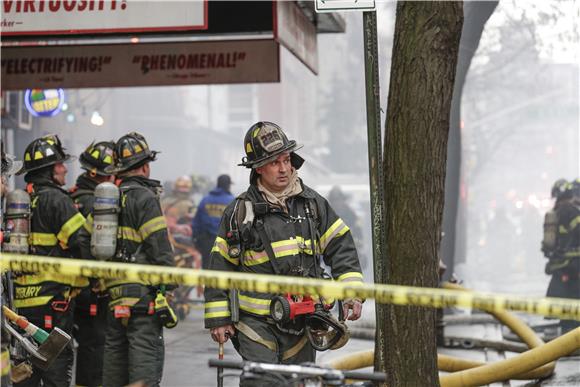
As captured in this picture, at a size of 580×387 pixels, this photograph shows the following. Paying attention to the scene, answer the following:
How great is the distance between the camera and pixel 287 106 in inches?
3187

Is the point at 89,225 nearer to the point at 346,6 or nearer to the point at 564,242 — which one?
the point at 346,6

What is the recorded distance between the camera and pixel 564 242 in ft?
47.3

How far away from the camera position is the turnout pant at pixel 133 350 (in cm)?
728

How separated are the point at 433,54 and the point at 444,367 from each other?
11.9 ft

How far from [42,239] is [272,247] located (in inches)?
97.0

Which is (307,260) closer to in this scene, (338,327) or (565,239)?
(338,327)

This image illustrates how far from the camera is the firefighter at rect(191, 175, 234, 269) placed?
50.5 feet

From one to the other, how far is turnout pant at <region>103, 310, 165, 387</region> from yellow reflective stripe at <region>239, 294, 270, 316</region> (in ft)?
4.77

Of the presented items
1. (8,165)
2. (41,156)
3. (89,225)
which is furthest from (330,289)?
(41,156)

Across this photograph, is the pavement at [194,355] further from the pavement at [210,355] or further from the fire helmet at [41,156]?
the fire helmet at [41,156]

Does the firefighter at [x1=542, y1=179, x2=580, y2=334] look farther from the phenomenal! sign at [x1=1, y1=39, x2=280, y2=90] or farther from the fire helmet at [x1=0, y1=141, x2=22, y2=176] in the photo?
the fire helmet at [x1=0, y1=141, x2=22, y2=176]

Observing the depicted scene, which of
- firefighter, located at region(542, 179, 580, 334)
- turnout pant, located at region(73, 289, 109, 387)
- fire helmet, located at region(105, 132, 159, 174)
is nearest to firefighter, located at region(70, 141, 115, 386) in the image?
turnout pant, located at region(73, 289, 109, 387)

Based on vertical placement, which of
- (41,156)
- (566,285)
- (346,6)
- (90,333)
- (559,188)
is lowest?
(566,285)

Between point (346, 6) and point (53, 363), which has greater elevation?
point (346, 6)
